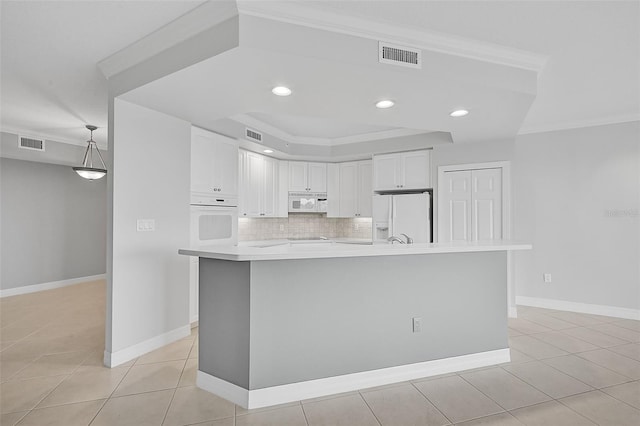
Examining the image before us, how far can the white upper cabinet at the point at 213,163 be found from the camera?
3.87 metres

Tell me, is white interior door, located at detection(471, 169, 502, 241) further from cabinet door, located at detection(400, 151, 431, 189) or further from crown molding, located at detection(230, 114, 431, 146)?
crown molding, located at detection(230, 114, 431, 146)

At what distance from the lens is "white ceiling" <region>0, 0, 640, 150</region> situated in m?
2.13

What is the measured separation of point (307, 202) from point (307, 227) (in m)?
0.62

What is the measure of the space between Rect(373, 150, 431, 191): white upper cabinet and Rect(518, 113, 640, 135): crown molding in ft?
4.76

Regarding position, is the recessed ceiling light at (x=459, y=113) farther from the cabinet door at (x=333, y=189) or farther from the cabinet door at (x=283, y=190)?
the cabinet door at (x=283, y=190)

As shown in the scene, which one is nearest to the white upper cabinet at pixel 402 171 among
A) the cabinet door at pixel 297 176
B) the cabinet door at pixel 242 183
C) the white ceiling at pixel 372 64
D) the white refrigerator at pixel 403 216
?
the white refrigerator at pixel 403 216

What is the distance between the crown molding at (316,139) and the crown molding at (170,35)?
1.60 meters

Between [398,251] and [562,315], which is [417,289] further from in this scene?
[562,315]

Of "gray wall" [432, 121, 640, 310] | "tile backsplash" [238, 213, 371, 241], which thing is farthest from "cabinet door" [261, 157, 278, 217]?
"gray wall" [432, 121, 640, 310]

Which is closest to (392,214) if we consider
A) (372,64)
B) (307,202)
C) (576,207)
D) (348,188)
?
(348,188)

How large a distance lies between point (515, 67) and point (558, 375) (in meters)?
2.54

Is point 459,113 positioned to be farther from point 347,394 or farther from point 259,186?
point 259,186

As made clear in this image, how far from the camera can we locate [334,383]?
243cm

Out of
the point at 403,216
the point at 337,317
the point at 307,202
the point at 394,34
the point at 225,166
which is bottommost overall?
the point at 337,317
